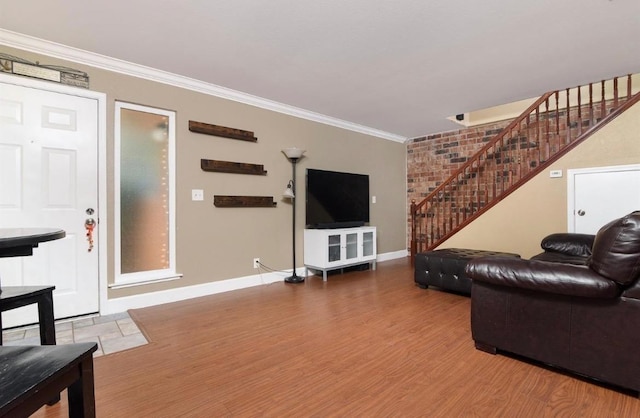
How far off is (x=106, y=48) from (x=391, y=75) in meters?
2.79

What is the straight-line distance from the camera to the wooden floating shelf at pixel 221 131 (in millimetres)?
3482

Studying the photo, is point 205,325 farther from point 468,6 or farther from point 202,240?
point 468,6

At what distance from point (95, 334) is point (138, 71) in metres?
2.52

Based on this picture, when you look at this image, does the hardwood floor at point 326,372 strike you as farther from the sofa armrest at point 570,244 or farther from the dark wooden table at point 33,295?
the sofa armrest at point 570,244

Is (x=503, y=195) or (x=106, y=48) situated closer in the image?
(x=106, y=48)

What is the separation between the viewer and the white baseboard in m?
3.03

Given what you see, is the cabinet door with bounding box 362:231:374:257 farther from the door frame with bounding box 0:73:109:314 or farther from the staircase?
the door frame with bounding box 0:73:109:314

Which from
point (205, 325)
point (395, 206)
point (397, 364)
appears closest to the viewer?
point (397, 364)

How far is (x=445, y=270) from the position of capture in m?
3.58

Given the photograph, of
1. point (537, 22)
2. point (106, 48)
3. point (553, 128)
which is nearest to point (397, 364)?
point (537, 22)

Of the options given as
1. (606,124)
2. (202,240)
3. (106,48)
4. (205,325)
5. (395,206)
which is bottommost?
(205,325)

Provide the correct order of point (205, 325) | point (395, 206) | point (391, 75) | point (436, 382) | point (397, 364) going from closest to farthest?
point (436, 382)
point (397, 364)
point (205, 325)
point (391, 75)
point (395, 206)

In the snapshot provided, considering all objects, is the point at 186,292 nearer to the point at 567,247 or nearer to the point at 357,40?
the point at 357,40

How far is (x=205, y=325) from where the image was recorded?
2697 millimetres
